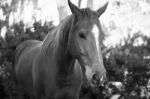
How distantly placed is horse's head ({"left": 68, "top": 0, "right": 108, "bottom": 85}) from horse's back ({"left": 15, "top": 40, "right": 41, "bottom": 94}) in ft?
5.24

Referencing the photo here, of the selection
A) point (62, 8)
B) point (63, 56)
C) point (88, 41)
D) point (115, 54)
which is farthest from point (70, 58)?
point (62, 8)

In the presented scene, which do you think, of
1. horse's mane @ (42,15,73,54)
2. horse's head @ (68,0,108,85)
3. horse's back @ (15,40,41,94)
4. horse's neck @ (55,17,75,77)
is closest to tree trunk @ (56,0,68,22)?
horse's back @ (15,40,41,94)

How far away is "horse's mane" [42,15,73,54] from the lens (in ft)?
13.7

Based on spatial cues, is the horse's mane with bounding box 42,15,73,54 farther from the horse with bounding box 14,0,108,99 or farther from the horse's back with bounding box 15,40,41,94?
the horse's back with bounding box 15,40,41,94

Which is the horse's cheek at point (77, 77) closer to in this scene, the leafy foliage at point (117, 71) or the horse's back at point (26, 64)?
the horse's back at point (26, 64)

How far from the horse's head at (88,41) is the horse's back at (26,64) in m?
1.60

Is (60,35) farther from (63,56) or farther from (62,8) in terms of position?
(62,8)

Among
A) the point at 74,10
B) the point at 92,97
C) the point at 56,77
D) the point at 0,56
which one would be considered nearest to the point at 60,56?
the point at 56,77

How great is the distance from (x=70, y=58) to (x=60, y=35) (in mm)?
307

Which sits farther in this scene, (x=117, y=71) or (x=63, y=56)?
(x=117, y=71)

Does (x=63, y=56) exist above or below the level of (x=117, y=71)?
above

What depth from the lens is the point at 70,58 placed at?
4391 mm

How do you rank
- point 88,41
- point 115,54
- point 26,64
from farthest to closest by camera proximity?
1. point 115,54
2. point 26,64
3. point 88,41

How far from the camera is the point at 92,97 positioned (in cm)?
724
